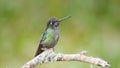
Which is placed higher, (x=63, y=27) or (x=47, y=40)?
(x=63, y=27)

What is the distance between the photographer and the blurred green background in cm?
388

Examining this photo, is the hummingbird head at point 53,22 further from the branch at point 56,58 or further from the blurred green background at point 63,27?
the blurred green background at point 63,27

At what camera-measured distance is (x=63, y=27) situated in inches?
163

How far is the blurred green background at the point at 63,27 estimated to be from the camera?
A: 388 centimetres

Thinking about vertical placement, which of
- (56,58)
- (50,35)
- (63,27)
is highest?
(63,27)

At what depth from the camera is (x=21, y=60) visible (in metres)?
4.04

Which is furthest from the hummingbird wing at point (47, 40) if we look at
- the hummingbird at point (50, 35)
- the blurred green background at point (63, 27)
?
the blurred green background at point (63, 27)

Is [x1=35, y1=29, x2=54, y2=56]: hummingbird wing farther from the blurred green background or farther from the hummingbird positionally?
the blurred green background

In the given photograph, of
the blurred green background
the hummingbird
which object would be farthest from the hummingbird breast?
the blurred green background

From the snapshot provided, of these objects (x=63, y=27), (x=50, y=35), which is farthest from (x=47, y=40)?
(x=63, y=27)

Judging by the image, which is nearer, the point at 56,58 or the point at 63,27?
the point at 56,58

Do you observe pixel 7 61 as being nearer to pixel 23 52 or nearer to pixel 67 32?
pixel 23 52

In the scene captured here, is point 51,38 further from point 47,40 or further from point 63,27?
point 63,27

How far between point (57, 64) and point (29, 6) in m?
0.93
